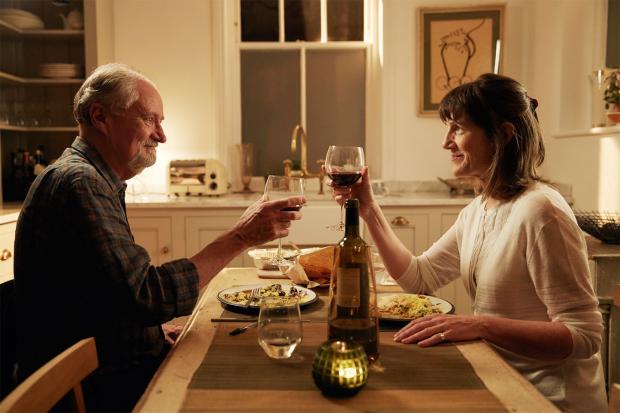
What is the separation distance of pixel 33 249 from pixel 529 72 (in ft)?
11.3

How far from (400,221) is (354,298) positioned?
2.31m

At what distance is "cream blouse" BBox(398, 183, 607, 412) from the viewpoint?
1.22m

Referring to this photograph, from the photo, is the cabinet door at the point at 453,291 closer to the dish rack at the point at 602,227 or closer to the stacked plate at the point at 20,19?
the dish rack at the point at 602,227

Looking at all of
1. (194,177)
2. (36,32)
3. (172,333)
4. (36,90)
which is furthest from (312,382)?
(36,90)

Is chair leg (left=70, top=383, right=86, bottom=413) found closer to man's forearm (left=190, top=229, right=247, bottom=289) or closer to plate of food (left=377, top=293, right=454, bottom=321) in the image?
man's forearm (left=190, top=229, right=247, bottom=289)

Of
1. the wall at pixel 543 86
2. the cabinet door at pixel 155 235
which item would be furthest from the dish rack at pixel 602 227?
the cabinet door at pixel 155 235

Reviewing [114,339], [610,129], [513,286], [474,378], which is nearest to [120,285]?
[114,339]

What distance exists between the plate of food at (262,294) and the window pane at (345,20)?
2807 mm

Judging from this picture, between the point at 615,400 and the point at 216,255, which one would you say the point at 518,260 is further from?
the point at 216,255

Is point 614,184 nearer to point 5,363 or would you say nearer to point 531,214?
point 531,214

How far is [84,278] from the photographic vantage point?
128cm

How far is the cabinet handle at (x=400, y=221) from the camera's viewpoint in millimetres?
3293

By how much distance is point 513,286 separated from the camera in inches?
52.7

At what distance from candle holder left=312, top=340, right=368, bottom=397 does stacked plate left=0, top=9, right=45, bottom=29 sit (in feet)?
11.3
